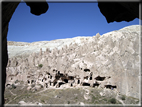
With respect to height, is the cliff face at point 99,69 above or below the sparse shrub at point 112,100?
above

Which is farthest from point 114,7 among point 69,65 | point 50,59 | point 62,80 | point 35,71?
point 35,71

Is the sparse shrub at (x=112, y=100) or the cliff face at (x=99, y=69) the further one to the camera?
the cliff face at (x=99, y=69)

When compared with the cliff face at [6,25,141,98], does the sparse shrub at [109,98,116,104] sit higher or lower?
lower

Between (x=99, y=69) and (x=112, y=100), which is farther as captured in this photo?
(x=99, y=69)

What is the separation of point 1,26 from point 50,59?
26526 mm

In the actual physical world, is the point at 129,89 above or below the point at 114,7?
below

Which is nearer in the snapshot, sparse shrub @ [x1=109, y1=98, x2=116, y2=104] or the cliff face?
sparse shrub @ [x1=109, y1=98, x2=116, y2=104]

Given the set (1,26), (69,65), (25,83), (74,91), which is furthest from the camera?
(25,83)

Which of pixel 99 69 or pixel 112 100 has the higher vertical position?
pixel 99 69

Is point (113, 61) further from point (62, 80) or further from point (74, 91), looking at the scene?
point (62, 80)

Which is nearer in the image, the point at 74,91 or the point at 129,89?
the point at 129,89

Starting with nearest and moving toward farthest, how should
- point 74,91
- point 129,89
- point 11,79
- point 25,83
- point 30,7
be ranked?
1. point 30,7
2. point 129,89
3. point 74,91
4. point 25,83
5. point 11,79

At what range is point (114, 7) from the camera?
4445 mm

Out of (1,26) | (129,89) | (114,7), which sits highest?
(114,7)
